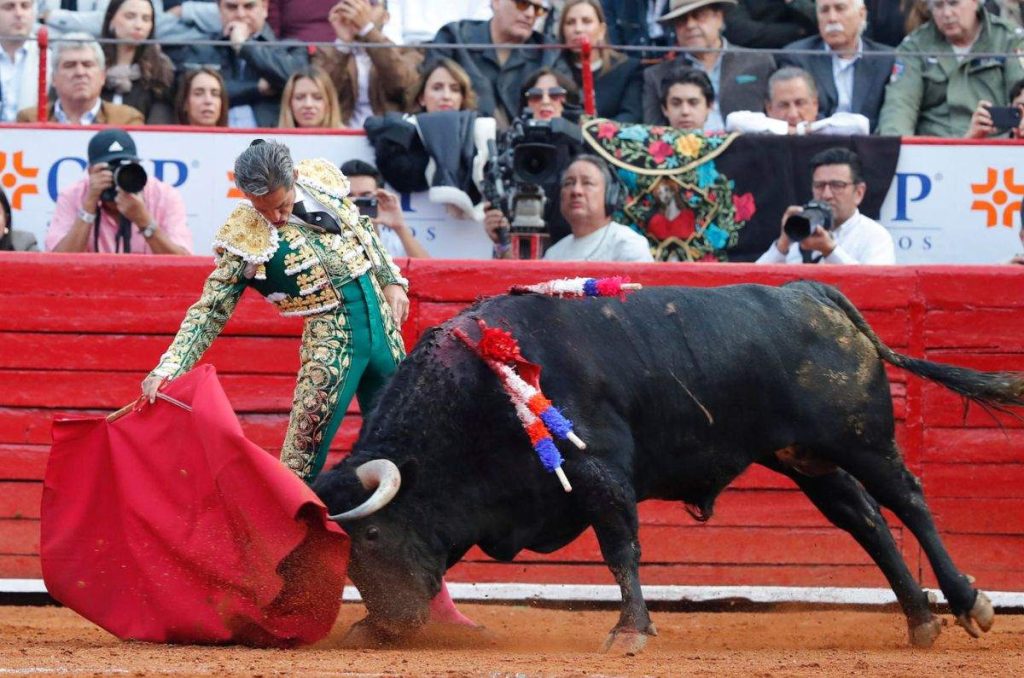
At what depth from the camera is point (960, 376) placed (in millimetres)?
6051

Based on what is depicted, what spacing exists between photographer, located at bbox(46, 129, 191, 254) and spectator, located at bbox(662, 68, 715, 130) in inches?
92.7

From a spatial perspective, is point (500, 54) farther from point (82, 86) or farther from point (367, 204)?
point (82, 86)

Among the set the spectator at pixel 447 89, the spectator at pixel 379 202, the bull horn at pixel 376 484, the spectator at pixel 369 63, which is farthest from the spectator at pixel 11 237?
the bull horn at pixel 376 484

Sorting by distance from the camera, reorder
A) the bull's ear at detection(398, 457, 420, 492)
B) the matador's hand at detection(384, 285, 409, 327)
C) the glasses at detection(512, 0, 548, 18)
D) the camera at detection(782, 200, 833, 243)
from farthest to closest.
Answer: the glasses at detection(512, 0, 548, 18) < the camera at detection(782, 200, 833, 243) < the matador's hand at detection(384, 285, 409, 327) < the bull's ear at detection(398, 457, 420, 492)

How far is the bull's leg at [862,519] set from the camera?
5.97 m

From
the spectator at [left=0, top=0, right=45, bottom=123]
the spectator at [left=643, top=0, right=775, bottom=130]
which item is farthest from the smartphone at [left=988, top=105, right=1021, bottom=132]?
the spectator at [left=0, top=0, right=45, bottom=123]

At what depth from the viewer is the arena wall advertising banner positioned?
781cm

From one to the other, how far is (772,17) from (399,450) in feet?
13.8

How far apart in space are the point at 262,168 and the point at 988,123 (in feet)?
13.4

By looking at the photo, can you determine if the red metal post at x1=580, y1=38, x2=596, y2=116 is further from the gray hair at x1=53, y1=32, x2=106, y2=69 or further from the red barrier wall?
the gray hair at x1=53, y1=32, x2=106, y2=69

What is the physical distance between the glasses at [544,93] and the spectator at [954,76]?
1.62m

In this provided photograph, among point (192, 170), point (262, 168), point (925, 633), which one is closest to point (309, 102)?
point (192, 170)

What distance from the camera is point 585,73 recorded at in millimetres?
8016

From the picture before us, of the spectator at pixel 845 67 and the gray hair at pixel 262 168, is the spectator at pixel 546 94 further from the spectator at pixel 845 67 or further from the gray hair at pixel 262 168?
the gray hair at pixel 262 168
